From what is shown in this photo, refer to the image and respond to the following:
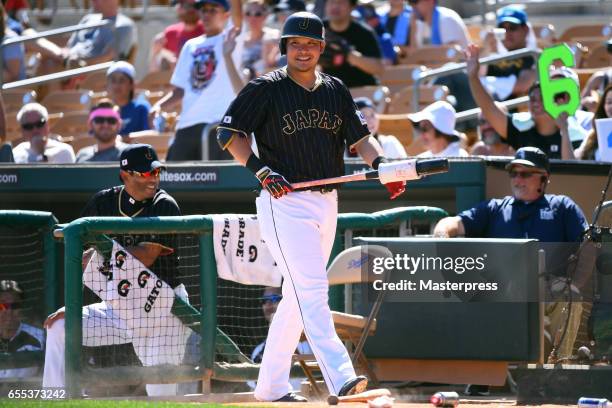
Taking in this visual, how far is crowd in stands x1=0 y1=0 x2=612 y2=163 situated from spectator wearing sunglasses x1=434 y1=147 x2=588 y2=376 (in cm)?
121

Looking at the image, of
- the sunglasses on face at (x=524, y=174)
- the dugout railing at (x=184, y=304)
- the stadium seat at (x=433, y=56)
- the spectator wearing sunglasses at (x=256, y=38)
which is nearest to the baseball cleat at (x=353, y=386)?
the dugout railing at (x=184, y=304)

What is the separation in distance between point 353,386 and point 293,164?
116 cm

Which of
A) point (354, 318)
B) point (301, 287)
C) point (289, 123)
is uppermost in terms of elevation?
point (289, 123)

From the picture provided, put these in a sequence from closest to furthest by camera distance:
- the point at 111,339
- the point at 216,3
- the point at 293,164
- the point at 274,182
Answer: the point at 274,182 < the point at 293,164 < the point at 111,339 < the point at 216,3

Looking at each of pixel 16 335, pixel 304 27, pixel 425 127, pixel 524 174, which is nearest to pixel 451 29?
pixel 425 127

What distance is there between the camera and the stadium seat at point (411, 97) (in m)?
11.8

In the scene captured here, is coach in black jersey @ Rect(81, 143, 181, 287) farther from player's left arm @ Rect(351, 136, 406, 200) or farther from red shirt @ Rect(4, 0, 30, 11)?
red shirt @ Rect(4, 0, 30, 11)

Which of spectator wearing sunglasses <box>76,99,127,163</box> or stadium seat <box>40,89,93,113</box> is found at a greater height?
stadium seat <box>40,89,93,113</box>

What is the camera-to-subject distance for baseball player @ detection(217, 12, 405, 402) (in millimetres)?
6461

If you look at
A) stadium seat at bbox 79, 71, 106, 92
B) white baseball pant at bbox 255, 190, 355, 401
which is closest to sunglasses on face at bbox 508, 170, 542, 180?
white baseball pant at bbox 255, 190, 355, 401

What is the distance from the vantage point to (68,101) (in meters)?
14.0

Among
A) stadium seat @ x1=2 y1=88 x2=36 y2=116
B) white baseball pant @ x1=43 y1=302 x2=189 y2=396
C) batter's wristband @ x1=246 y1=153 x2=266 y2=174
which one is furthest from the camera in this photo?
stadium seat @ x1=2 y1=88 x2=36 y2=116

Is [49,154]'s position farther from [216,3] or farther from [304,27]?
[304,27]

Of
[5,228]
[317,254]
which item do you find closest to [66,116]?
[5,228]
